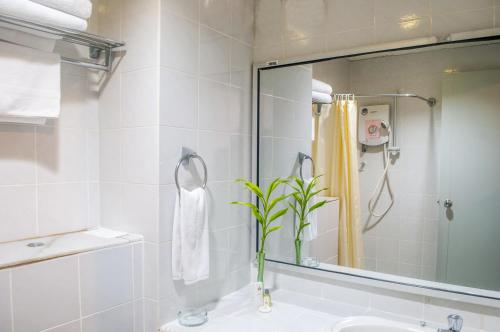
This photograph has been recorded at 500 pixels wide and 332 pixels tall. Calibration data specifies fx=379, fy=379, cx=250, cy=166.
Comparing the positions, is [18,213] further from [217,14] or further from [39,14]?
[217,14]

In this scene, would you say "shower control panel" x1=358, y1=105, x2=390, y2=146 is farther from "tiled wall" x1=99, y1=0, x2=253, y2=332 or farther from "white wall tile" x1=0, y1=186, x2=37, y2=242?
"white wall tile" x1=0, y1=186, x2=37, y2=242

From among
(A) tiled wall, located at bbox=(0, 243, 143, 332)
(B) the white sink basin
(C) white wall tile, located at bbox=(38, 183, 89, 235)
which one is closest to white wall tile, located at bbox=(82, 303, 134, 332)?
(A) tiled wall, located at bbox=(0, 243, 143, 332)

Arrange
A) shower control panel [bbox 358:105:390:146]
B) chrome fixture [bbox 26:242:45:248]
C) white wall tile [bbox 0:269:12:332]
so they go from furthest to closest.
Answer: shower control panel [bbox 358:105:390:146] < chrome fixture [bbox 26:242:45:248] < white wall tile [bbox 0:269:12:332]

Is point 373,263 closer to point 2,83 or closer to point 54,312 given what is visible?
point 54,312

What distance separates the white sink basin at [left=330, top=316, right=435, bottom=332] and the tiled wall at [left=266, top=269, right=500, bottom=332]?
0.06 metres

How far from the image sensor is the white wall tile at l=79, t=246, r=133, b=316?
126cm

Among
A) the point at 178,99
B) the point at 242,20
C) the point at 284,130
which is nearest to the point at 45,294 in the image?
the point at 178,99

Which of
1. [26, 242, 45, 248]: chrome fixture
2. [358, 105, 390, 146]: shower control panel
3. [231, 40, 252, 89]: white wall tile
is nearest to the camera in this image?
[26, 242, 45, 248]: chrome fixture

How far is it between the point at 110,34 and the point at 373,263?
1387 mm

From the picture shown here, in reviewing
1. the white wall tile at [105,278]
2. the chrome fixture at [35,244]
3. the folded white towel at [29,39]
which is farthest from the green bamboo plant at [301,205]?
the folded white towel at [29,39]

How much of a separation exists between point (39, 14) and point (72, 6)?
11 cm

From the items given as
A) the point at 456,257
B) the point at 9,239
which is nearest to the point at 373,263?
the point at 456,257

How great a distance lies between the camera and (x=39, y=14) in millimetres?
1149

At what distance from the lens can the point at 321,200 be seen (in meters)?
1.65
